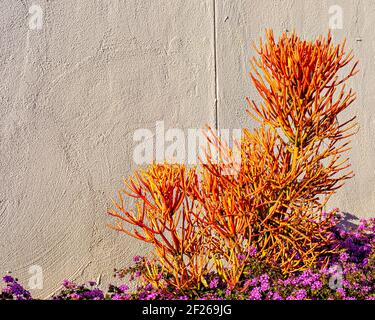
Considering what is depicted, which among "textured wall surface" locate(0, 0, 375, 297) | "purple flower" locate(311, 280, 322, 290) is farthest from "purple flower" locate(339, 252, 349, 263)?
"textured wall surface" locate(0, 0, 375, 297)

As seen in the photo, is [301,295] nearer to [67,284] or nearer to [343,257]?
[343,257]

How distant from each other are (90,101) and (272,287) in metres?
1.67

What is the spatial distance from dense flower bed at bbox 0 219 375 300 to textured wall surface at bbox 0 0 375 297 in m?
0.39

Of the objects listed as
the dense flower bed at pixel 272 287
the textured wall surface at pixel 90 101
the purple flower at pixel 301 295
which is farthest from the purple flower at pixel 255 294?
the textured wall surface at pixel 90 101

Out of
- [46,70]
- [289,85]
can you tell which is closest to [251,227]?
[289,85]

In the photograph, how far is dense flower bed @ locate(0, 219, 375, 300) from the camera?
12.0ft

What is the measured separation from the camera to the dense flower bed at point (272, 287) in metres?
3.64

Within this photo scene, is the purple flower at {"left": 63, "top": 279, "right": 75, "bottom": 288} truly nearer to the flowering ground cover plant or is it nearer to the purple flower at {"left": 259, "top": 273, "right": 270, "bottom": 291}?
the flowering ground cover plant

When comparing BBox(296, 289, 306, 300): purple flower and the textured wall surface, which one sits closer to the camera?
BBox(296, 289, 306, 300): purple flower

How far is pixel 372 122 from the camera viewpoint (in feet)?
15.9

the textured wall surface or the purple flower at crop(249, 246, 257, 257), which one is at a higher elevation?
the textured wall surface
